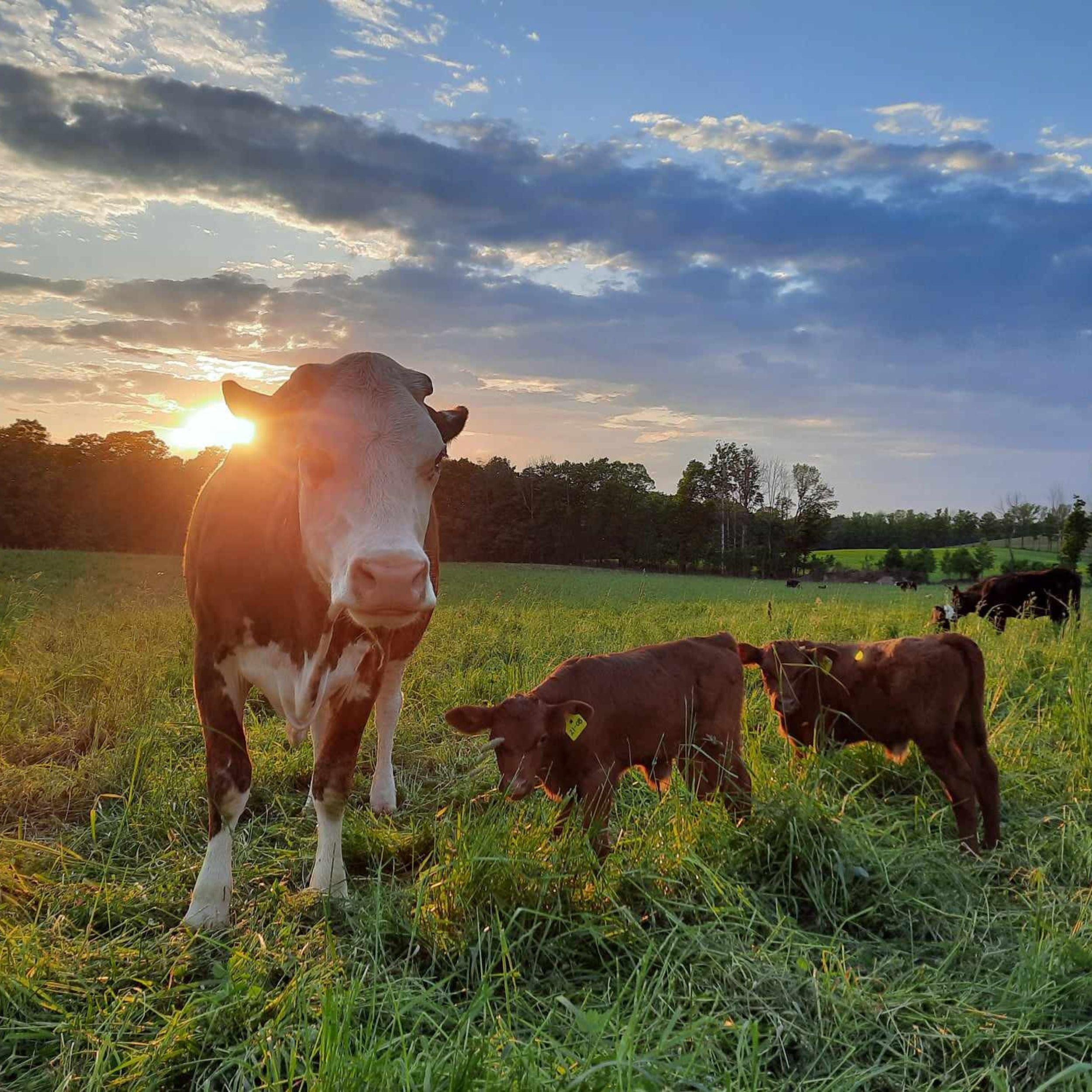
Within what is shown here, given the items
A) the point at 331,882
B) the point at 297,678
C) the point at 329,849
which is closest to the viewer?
the point at 331,882

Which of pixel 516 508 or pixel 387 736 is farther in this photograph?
Result: pixel 516 508

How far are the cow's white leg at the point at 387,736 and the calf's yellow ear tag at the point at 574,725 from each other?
4.62 feet

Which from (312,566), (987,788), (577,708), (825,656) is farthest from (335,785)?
(987,788)

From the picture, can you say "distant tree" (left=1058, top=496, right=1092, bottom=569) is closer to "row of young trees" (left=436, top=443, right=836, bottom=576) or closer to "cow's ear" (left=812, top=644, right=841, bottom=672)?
"row of young trees" (left=436, top=443, right=836, bottom=576)

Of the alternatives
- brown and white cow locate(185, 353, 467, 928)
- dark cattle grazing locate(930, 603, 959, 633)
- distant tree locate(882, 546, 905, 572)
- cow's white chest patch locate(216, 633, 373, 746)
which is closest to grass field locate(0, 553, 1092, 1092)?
brown and white cow locate(185, 353, 467, 928)

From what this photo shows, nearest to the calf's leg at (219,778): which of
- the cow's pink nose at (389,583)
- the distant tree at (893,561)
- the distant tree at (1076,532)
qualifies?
the cow's pink nose at (389,583)

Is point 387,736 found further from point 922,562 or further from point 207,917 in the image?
point 922,562

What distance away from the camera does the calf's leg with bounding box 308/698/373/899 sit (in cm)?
394

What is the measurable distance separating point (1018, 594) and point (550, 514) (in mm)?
48463

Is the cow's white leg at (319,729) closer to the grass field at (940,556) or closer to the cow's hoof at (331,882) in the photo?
the cow's hoof at (331,882)

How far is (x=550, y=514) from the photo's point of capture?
6575cm

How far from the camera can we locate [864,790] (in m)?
5.05

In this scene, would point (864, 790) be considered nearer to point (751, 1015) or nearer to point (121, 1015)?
point (751, 1015)

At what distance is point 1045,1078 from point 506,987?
1.75 metres
